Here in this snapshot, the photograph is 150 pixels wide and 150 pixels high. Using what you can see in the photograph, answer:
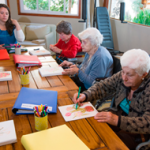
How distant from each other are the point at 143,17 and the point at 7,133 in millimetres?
3644

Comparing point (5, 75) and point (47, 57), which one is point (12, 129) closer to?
point (5, 75)

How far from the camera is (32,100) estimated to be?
1181mm

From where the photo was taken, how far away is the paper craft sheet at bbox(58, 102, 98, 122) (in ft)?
3.57

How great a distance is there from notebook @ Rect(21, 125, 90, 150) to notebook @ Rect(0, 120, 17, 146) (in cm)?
7

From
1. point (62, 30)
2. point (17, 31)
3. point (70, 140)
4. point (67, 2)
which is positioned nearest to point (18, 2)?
point (67, 2)

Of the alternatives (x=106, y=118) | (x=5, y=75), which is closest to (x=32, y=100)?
(x=106, y=118)

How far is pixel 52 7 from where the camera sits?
210 inches

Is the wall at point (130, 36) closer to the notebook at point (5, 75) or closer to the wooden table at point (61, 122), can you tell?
the wooden table at point (61, 122)

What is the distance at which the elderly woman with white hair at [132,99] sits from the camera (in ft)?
3.63

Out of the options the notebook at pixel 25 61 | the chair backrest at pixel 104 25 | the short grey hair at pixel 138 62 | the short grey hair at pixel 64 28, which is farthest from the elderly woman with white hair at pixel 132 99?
the chair backrest at pixel 104 25

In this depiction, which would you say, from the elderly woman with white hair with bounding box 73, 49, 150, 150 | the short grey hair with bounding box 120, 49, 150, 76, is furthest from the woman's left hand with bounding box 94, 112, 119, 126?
the short grey hair with bounding box 120, 49, 150, 76

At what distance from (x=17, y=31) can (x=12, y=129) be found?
6.63 feet

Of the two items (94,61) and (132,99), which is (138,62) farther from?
(94,61)

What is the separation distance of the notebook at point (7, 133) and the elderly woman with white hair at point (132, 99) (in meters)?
0.47
